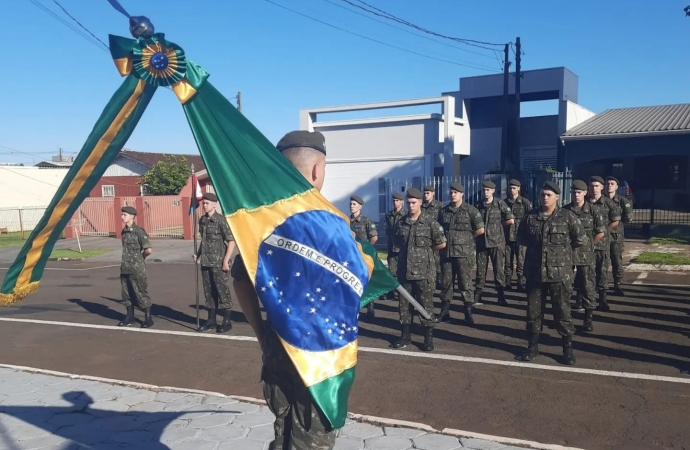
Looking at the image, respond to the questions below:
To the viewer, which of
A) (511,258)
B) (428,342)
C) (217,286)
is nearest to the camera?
(428,342)

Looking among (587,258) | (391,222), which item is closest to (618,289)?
(587,258)

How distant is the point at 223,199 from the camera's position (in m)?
2.65

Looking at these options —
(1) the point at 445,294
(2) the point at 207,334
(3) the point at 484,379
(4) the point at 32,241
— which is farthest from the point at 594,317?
(4) the point at 32,241

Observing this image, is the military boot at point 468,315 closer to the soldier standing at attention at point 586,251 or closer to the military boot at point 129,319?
the soldier standing at attention at point 586,251

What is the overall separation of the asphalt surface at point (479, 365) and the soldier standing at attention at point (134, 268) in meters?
0.43

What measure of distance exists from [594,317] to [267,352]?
712cm

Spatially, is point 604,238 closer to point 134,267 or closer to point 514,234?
point 514,234

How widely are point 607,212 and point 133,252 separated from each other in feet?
24.0

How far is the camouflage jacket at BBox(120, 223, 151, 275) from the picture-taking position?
29.6 feet

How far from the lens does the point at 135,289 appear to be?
357 inches

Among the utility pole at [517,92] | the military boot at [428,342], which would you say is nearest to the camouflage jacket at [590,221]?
the military boot at [428,342]

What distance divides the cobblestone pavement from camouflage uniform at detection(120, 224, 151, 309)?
3.02 meters

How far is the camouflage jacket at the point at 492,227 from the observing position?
33.1ft

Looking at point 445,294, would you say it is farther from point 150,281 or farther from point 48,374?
point 150,281
